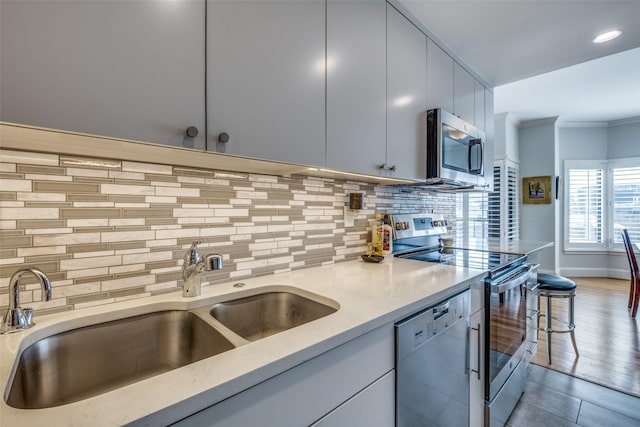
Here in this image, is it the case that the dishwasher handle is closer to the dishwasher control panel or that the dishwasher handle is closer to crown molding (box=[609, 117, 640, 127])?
the dishwasher control panel

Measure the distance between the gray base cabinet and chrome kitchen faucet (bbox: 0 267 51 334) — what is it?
1.70 ft

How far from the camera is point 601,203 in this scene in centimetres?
508

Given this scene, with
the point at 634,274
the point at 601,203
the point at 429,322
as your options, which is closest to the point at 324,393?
the point at 429,322

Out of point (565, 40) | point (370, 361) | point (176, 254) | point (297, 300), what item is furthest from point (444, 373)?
point (565, 40)

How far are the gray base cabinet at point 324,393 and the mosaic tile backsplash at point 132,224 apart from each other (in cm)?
61

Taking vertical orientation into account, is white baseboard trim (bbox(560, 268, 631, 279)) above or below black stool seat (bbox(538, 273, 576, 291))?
below

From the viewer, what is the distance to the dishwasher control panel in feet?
3.19

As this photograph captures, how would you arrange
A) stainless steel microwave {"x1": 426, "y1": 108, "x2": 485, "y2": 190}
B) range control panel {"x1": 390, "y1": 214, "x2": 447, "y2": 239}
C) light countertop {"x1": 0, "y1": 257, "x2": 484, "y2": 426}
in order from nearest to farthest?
light countertop {"x1": 0, "y1": 257, "x2": 484, "y2": 426} < stainless steel microwave {"x1": 426, "y1": 108, "x2": 485, "y2": 190} < range control panel {"x1": 390, "y1": 214, "x2": 447, "y2": 239}

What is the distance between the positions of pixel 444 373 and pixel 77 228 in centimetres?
140

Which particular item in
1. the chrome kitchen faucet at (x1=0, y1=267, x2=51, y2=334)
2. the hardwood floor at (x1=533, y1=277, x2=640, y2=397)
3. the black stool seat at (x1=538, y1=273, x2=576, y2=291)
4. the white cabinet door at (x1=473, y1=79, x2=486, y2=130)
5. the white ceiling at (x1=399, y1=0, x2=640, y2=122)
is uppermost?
the white ceiling at (x1=399, y1=0, x2=640, y2=122)

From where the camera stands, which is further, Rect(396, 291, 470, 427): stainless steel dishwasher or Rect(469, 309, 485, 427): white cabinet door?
Rect(469, 309, 485, 427): white cabinet door

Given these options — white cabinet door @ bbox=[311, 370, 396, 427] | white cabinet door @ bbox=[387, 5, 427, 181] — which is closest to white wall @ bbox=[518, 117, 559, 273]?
white cabinet door @ bbox=[387, 5, 427, 181]

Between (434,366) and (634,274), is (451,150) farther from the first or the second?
(634,274)

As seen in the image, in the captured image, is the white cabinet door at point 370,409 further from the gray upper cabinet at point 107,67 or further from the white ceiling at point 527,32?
the white ceiling at point 527,32
